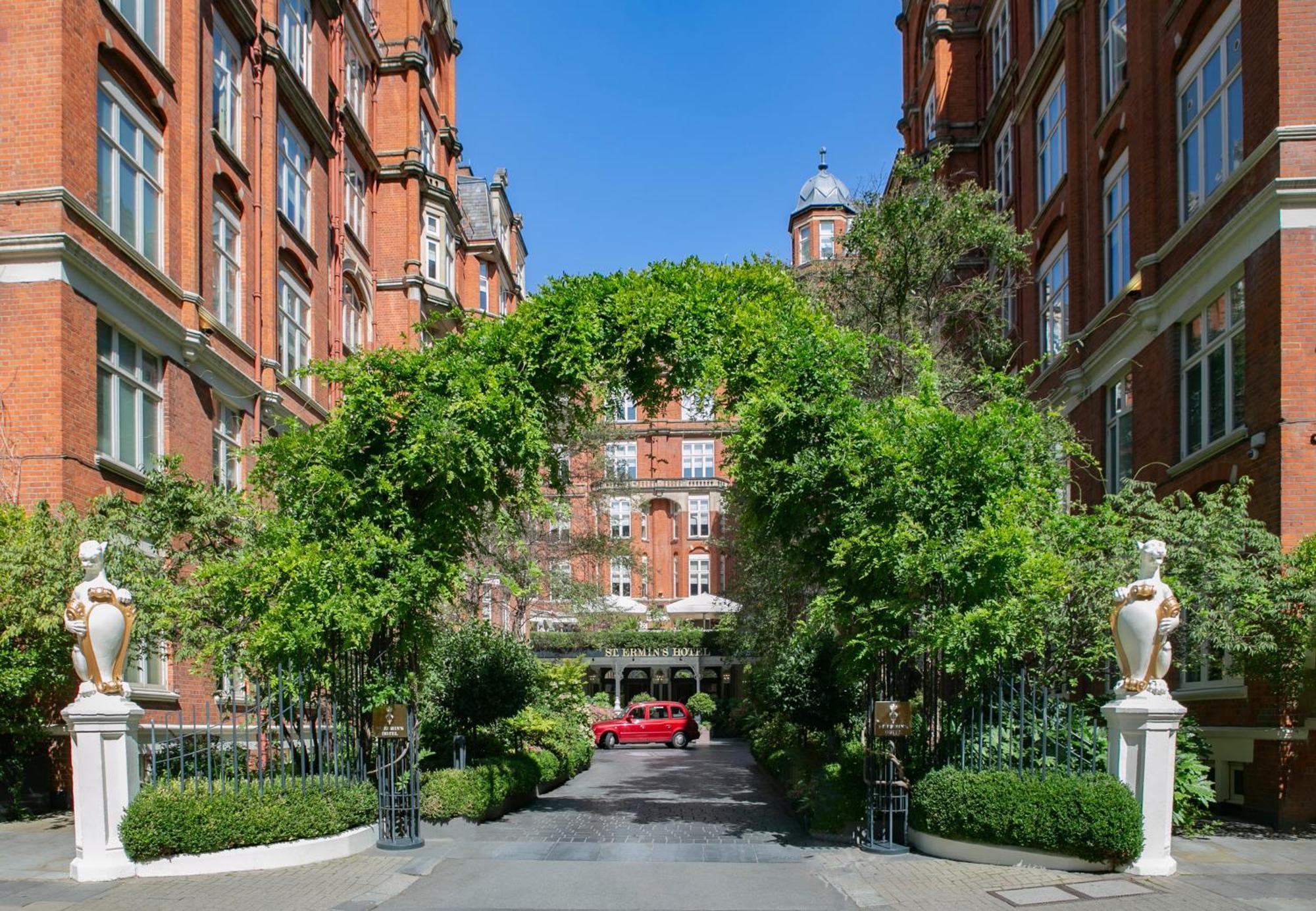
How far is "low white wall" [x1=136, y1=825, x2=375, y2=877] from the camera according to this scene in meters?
11.4

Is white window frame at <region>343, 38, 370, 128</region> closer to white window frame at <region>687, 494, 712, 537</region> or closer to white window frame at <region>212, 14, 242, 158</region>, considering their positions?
white window frame at <region>212, 14, 242, 158</region>

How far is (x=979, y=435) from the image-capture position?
12633mm

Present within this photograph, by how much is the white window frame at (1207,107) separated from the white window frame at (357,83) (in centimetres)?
2098

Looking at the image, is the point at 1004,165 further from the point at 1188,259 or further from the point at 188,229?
the point at 188,229

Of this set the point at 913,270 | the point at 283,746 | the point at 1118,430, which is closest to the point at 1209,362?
the point at 1118,430

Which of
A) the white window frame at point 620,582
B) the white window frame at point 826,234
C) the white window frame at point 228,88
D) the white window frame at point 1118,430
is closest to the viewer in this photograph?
the white window frame at point 1118,430

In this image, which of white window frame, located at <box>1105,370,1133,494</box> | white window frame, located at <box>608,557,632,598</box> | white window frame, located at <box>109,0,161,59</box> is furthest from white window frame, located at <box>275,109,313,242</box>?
white window frame, located at <box>608,557,632,598</box>

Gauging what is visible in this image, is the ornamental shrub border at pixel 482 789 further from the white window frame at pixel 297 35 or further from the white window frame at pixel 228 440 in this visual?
the white window frame at pixel 297 35

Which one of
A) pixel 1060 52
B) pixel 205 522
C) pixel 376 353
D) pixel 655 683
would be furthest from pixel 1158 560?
pixel 655 683

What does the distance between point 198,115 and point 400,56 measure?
15.3 metres

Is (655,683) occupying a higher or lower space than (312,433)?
lower

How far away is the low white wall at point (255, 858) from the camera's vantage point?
11375 millimetres

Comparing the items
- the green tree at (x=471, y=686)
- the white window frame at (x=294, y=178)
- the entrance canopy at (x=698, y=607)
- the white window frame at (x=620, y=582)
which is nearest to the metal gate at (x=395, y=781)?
the green tree at (x=471, y=686)

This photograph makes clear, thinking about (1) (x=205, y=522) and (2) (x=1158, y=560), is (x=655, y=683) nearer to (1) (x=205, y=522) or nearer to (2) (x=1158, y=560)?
(1) (x=205, y=522)
